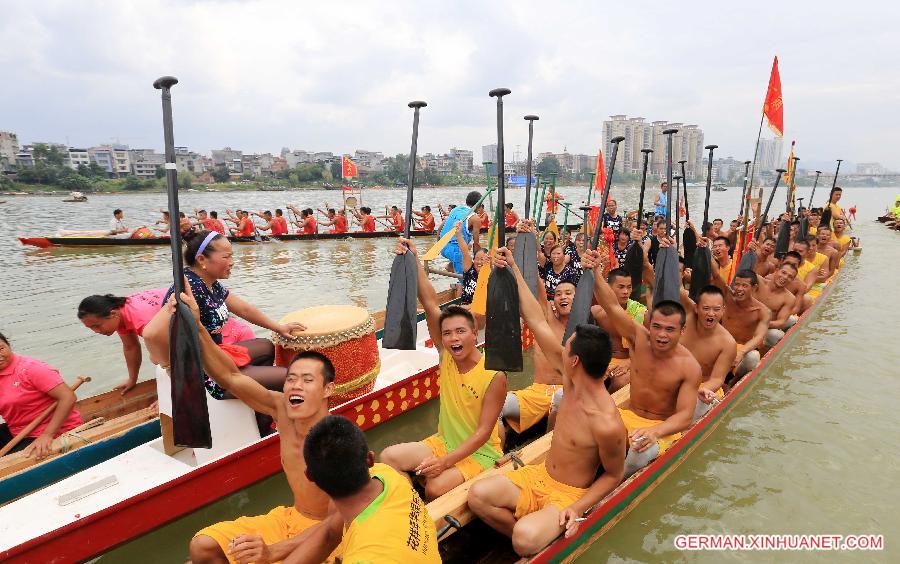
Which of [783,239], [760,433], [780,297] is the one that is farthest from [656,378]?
[783,239]

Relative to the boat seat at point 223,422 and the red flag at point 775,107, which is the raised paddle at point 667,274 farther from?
the red flag at point 775,107

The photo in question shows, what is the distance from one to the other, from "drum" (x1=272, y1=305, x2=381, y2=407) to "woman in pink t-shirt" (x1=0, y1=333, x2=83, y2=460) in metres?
1.69

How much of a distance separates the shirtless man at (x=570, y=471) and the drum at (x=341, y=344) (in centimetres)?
206

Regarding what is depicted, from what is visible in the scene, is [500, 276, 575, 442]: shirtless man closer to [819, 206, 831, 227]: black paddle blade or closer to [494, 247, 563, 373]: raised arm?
[494, 247, 563, 373]: raised arm

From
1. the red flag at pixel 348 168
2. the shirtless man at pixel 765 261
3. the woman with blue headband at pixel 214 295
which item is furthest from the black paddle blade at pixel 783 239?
the red flag at pixel 348 168

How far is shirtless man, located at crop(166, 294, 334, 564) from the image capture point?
2.57 meters

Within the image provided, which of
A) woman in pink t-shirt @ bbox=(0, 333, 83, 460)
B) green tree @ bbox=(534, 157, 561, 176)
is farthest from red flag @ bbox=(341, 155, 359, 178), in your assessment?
woman in pink t-shirt @ bbox=(0, 333, 83, 460)

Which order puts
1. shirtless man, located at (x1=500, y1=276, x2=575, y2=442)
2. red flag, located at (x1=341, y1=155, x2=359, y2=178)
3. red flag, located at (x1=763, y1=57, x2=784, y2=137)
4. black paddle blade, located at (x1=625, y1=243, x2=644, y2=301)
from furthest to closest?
1. red flag, located at (x1=341, y1=155, x2=359, y2=178)
2. red flag, located at (x1=763, y1=57, x2=784, y2=137)
3. black paddle blade, located at (x1=625, y1=243, x2=644, y2=301)
4. shirtless man, located at (x1=500, y1=276, x2=575, y2=442)

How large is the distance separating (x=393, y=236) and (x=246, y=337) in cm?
1538

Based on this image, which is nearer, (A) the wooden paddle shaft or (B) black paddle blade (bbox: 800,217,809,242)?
(A) the wooden paddle shaft

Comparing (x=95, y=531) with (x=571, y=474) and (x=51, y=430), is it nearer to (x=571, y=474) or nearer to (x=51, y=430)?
(x=51, y=430)

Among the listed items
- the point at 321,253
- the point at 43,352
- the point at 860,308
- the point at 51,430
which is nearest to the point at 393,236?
the point at 321,253

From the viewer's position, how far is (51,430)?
3.98m

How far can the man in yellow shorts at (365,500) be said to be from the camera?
1.87 meters
